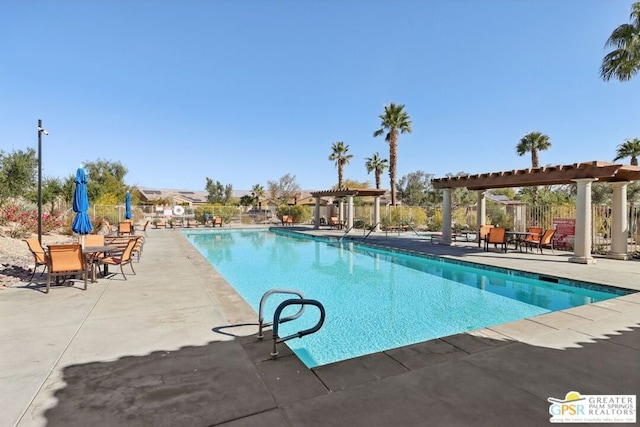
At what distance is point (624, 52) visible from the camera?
1177 centimetres

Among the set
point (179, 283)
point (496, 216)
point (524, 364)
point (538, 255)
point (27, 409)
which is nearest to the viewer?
point (27, 409)

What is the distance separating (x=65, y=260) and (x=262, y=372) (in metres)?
4.99

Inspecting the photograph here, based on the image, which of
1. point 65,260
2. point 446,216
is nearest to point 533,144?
point 446,216

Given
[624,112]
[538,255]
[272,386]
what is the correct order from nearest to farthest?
[272,386] → [538,255] → [624,112]

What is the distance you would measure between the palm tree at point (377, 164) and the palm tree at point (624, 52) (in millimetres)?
22655

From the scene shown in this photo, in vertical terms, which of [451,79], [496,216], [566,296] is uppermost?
[451,79]

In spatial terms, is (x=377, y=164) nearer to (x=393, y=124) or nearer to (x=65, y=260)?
(x=393, y=124)

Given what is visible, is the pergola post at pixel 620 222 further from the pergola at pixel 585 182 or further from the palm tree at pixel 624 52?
the palm tree at pixel 624 52

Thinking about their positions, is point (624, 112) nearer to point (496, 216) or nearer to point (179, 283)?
point (496, 216)

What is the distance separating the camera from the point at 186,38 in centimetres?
1403

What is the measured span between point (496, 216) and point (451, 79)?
8112mm

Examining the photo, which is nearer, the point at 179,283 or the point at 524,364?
the point at 524,364

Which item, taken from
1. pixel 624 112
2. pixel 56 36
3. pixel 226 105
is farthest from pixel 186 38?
pixel 624 112

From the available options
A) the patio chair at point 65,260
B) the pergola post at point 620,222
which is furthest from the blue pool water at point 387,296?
the pergola post at point 620,222
